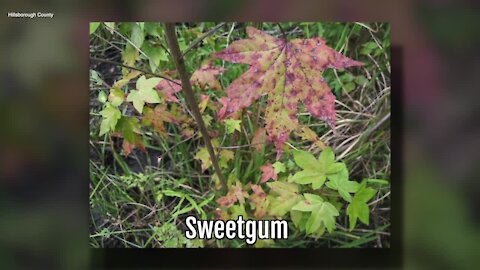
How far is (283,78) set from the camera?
3.95 feet

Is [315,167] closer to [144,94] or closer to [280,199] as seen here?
[280,199]

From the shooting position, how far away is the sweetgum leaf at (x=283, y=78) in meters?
1.20

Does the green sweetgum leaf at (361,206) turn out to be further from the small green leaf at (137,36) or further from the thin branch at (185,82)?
the small green leaf at (137,36)

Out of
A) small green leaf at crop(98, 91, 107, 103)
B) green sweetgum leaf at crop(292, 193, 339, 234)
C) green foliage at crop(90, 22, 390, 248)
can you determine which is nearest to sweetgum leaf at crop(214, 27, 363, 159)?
green foliage at crop(90, 22, 390, 248)

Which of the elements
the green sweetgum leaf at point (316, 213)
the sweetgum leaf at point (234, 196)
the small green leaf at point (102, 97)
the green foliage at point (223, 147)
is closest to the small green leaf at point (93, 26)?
the green foliage at point (223, 147)

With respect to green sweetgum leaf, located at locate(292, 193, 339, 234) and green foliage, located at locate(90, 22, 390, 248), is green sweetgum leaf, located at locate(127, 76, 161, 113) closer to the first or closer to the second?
green foliage, located at locate(90, 22, 390, 248)

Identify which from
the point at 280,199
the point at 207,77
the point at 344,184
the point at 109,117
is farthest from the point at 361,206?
the point at 109,117

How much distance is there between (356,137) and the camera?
1212mm

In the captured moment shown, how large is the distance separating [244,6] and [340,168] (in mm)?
378

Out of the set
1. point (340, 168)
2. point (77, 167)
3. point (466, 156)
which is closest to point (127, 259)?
point (77, 167)

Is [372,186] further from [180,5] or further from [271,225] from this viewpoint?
[180,5]

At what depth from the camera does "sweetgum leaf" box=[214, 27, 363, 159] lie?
1.20 metres

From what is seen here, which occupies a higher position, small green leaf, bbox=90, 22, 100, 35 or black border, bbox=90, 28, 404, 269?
small green leaf, bbox=90, 22, 100, 35

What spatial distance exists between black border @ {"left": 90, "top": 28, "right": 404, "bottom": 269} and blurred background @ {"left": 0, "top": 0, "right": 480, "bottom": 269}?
0.02 meters
